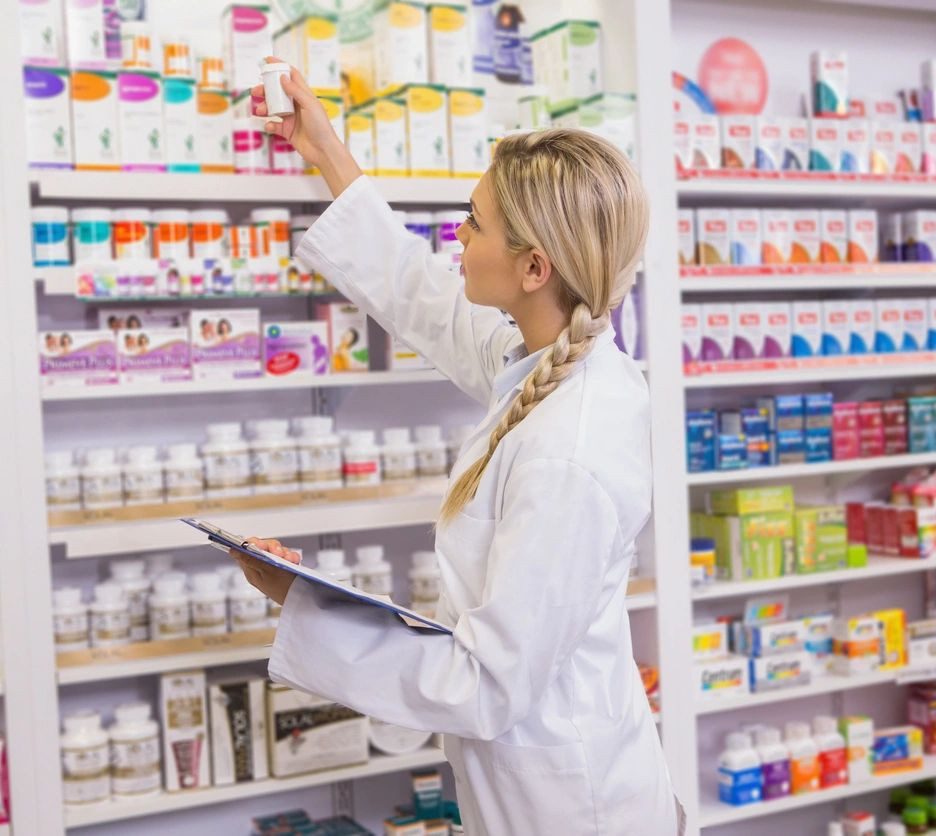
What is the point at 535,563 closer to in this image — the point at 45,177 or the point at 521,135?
the point at 521,135

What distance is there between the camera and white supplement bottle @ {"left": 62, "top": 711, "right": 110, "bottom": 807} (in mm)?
2719

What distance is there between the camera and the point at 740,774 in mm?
3498

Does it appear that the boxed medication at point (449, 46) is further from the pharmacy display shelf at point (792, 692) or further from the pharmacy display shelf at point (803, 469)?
the pharmacy display shelf at point (792, 692)

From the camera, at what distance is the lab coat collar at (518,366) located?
5.94 ft

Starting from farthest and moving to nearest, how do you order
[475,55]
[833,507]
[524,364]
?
[833,507] → [475,55] → [524,364]

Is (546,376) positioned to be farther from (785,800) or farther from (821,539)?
(785,800)

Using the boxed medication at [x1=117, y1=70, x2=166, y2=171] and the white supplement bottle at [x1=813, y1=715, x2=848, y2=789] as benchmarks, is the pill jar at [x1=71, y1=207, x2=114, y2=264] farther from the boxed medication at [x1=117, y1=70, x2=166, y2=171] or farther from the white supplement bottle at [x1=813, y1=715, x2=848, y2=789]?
the white supplement bottle at [x1=813, y1=715, x2=848, y2=789]

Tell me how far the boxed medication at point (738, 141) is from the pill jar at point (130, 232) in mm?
1695

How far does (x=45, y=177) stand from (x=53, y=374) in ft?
1.43

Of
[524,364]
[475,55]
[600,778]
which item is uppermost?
[475,55]

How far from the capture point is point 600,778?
5.77ft

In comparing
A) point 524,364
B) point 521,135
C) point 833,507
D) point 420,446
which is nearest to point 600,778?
point 524,364

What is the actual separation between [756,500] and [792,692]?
1.95ft

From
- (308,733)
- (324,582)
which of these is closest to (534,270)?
(324,582)
